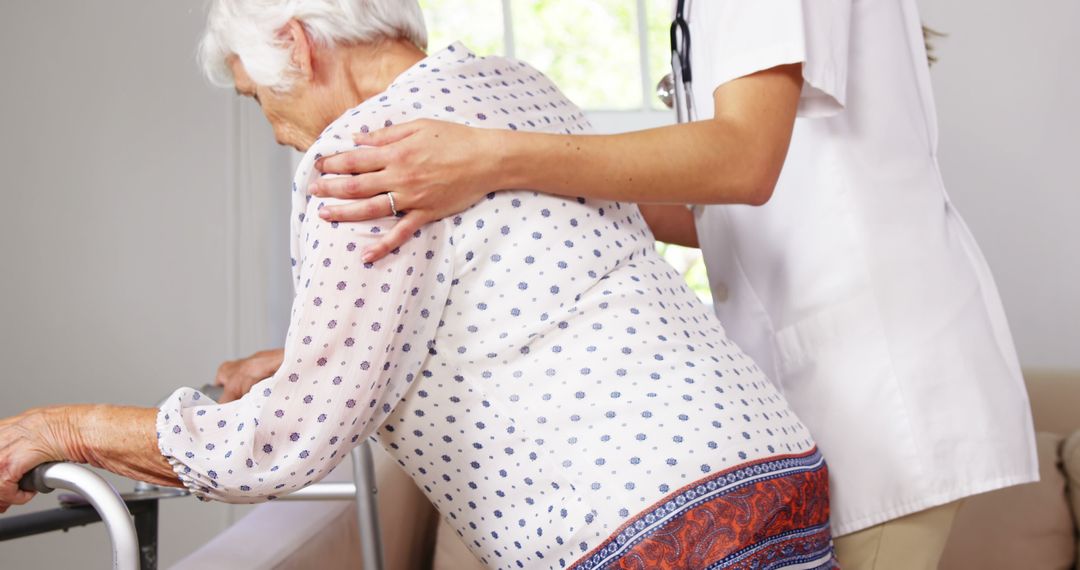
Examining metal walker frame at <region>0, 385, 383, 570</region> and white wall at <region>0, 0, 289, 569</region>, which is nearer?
metal walker frame at <region>0, 385, 383, 570</region>

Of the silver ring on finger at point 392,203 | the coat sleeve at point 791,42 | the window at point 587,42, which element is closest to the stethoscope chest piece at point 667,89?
the coat sleeve at point 791,42

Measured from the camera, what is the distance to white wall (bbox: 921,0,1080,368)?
116 inches

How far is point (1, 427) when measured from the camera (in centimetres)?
93

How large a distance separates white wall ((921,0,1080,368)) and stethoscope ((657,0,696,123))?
186 centimetres

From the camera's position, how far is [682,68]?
1.32 metres

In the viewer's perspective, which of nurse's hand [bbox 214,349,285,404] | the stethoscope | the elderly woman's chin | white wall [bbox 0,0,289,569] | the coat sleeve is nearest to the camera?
the coat sleeve

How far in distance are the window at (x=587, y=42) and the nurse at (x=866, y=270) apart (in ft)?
5.59

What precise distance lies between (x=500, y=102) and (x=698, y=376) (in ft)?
1.08

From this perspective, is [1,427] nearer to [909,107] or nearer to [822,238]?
[822,238]

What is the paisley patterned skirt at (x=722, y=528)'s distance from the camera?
0.89 metres

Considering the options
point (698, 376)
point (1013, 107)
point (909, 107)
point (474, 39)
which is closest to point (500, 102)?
point (698, 376)

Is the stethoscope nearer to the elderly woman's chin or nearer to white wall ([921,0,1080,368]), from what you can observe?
the elderly woman's chin

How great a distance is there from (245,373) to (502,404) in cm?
61

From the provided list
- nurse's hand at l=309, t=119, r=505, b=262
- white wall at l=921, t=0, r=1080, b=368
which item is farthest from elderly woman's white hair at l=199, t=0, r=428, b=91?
white wall at l=921, t=0, r=1080, b=368
